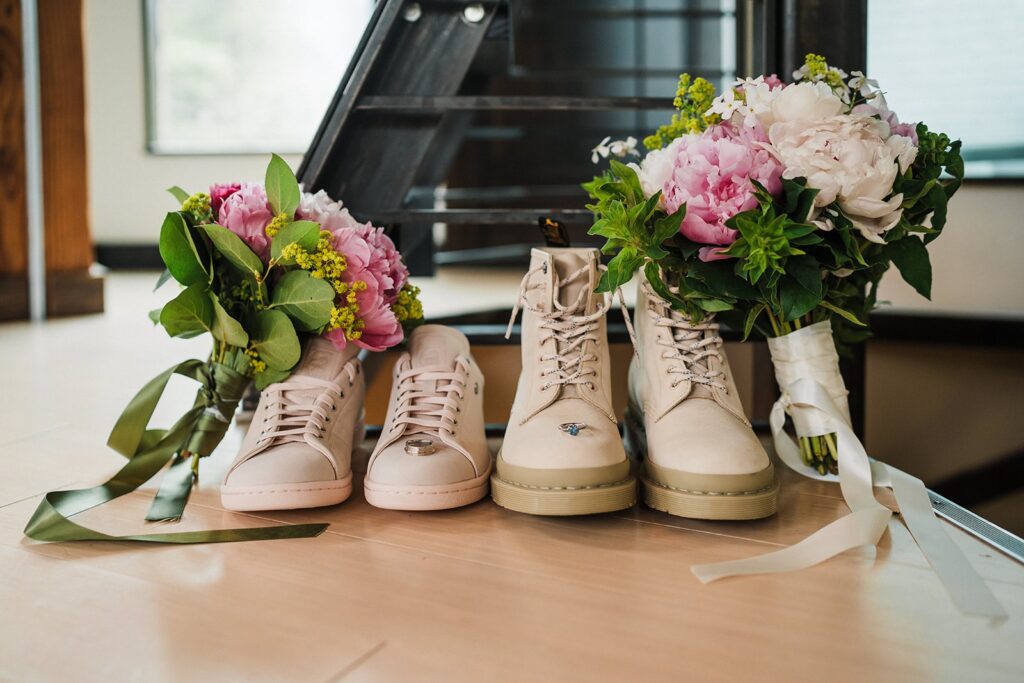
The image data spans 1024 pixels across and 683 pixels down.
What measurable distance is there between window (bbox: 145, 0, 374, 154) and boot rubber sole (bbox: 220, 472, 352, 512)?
13.1 feet

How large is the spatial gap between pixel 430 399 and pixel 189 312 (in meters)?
0.29

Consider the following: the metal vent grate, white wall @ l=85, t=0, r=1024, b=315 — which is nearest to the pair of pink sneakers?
the metal vent grate

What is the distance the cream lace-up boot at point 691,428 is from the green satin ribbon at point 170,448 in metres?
0.33

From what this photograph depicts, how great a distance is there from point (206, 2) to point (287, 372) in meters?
4.27

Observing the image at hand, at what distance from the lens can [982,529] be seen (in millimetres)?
816

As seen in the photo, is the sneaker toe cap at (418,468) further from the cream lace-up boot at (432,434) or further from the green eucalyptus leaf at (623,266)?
the green eucalyptus leaf at (623,266)

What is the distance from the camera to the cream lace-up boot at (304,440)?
2.77ft

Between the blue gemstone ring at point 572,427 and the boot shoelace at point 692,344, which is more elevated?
the boot shoelace at point 692,344

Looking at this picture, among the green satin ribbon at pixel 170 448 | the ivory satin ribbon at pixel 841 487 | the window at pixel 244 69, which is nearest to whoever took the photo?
the ivory satin ribbon at pixel 841 487

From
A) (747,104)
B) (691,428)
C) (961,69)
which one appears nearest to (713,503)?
(691,428)

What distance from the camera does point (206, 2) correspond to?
4.61m

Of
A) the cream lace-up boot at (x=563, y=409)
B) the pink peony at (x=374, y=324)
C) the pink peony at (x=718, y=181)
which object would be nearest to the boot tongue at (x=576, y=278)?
the cream lace-up boot at (x=563, y=409)

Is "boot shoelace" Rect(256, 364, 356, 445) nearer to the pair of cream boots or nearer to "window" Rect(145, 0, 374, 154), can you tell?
the pair of cream boots

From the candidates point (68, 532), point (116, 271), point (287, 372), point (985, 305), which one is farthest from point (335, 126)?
point (116, 271)
